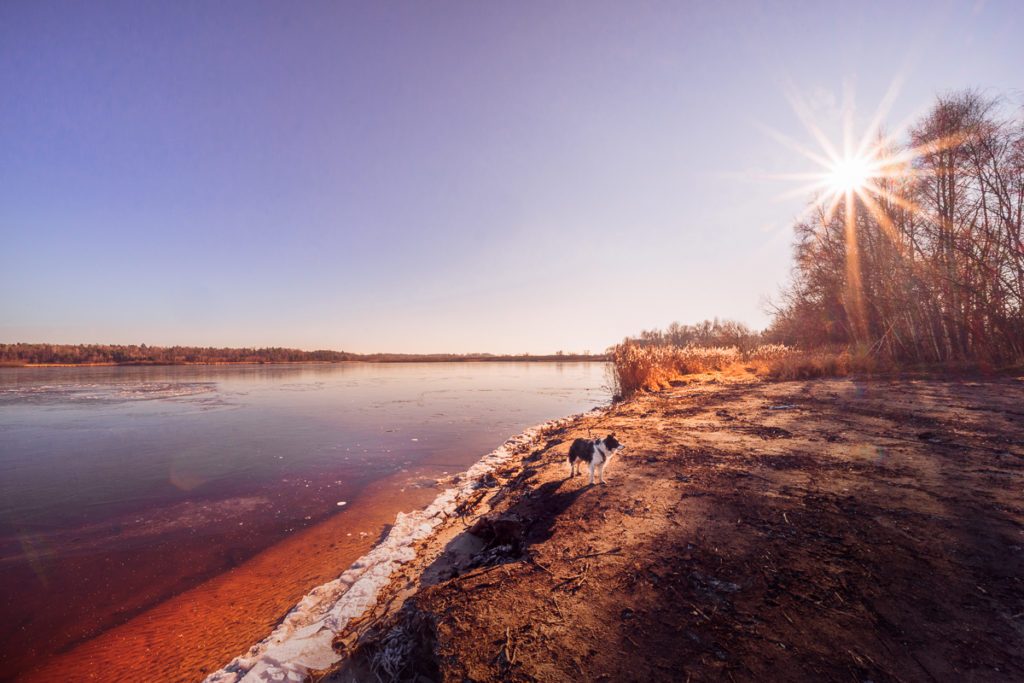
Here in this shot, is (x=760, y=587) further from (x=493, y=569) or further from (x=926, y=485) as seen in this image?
(x=926, y=485)

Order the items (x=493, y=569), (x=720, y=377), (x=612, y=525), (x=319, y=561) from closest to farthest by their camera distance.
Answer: (x=493, y=569), (x=612, y=525), (x=319, y=561), (x=720, y=377)

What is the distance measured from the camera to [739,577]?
2.25 m

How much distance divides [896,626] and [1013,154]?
16875 mm

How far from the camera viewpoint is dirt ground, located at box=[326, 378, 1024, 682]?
170cm

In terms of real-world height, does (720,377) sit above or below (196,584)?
above

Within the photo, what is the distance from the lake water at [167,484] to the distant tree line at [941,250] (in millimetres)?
12941

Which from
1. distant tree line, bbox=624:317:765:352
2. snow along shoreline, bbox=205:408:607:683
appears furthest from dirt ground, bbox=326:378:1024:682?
distant tree line, bbox=624:317:765:352

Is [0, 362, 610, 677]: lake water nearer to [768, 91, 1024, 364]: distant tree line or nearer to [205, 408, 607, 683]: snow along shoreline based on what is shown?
[205, 408, 607, 683]: snow along shoreline

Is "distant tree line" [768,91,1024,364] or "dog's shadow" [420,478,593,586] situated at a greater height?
"distant tree line" [768,91,1024,364]

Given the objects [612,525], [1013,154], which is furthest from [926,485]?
[1013,154]

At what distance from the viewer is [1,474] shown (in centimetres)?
688

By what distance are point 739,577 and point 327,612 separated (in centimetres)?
317

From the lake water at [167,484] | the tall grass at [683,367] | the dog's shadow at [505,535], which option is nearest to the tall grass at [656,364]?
the tall grass at [683,367]

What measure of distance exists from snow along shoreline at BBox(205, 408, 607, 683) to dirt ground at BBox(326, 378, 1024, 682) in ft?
0.68
